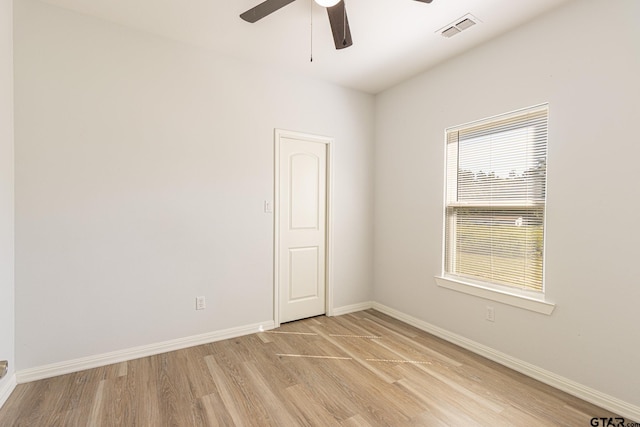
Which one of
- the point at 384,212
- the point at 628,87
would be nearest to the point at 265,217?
the point at 384,212

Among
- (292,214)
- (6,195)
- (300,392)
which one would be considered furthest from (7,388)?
(292,214)

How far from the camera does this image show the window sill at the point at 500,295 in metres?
2.27

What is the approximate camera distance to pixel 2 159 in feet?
6.48

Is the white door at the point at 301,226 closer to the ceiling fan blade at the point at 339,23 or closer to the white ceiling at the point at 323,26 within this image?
the white ceiling at the point at 323,26

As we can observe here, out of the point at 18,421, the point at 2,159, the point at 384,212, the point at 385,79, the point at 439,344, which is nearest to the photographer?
the point at 18,421

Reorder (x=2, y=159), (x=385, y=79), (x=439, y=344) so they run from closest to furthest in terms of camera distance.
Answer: (x=2, y=159) < (x=439, y=344) < (x=385, y=79)

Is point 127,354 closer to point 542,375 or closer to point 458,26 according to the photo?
point 542,375

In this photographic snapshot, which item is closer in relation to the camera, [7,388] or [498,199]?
[7,388]

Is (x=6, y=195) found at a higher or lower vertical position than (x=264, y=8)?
lower

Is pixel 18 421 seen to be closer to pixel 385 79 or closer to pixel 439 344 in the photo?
pixel 439 344

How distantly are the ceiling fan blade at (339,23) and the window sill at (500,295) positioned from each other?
2291 millimetres

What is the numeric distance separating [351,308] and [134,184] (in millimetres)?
2717

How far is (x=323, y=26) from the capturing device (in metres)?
2.46

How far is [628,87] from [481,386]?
2.19 m
